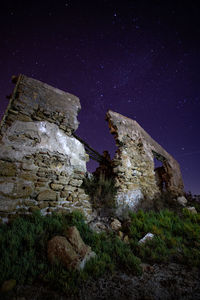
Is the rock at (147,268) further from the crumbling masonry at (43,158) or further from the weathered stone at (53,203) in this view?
the weathered stone at (53,203)

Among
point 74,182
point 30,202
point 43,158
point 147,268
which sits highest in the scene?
point 43,158

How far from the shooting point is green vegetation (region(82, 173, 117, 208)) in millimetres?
3637

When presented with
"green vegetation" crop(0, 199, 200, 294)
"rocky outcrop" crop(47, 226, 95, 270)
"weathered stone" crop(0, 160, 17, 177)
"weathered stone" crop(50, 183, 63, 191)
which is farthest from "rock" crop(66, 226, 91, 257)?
"weathered stone" crop(0, 160, 17, 177)

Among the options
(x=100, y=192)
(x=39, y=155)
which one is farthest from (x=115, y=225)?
(x=39, y=155)

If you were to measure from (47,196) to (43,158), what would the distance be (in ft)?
2.78

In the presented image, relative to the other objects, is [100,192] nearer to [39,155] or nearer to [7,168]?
[39,155]

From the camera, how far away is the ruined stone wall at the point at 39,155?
2566 millimetres

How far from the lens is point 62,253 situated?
1.75 meters

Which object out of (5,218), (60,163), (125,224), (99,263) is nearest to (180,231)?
(125,224)

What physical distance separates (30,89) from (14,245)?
3.38 meters

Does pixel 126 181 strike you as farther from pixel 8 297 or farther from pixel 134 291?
pixel 8 297

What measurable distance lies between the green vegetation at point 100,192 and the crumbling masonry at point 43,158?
25 centimetres

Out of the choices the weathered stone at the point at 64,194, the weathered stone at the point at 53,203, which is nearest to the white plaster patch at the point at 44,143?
the weathered stone at the point at 64,194

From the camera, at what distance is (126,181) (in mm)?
4480
